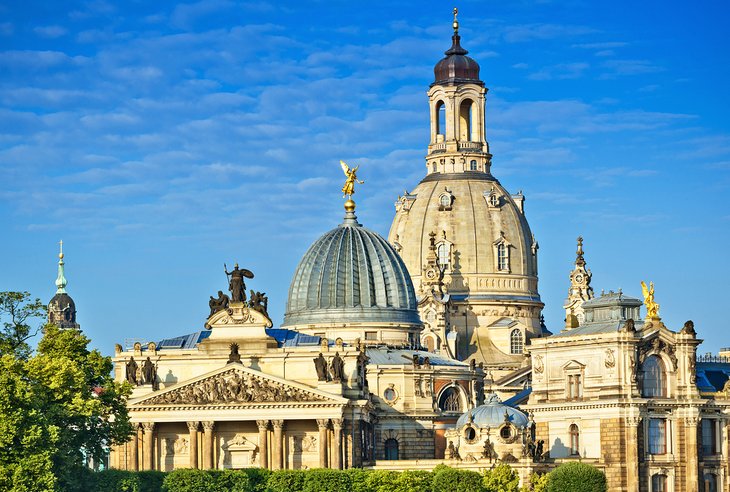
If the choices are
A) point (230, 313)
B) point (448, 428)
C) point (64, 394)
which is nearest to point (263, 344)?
point (230, 313)

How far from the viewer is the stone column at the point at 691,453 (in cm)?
17550

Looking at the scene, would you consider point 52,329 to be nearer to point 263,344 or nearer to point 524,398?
point 263,344

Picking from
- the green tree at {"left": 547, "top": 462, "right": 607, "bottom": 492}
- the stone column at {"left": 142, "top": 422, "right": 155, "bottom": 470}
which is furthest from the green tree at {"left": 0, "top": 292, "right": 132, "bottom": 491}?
the green tree at {"left": 547, "top": 462, "right": 607, "bottom": 492}

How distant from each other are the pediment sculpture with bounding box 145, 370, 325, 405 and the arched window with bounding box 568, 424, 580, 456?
18831 mm

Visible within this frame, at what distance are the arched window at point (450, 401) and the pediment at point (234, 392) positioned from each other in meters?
24.2

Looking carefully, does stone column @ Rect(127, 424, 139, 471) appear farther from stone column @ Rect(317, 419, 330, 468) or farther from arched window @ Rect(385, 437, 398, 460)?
arched window @ Rect(385, 437, 398, 460)

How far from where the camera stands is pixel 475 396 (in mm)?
194750

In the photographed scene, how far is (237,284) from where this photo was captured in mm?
177625

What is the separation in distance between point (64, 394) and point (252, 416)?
97.1 ft

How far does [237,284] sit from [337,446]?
595 inches

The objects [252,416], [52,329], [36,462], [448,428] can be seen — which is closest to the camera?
[36,462]

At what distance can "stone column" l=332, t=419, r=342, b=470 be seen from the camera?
16950 cm

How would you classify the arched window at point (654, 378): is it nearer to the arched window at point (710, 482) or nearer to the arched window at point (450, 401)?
the arched window at point (710, 482)

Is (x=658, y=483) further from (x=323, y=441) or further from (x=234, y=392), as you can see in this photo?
(x=234, y=392)
